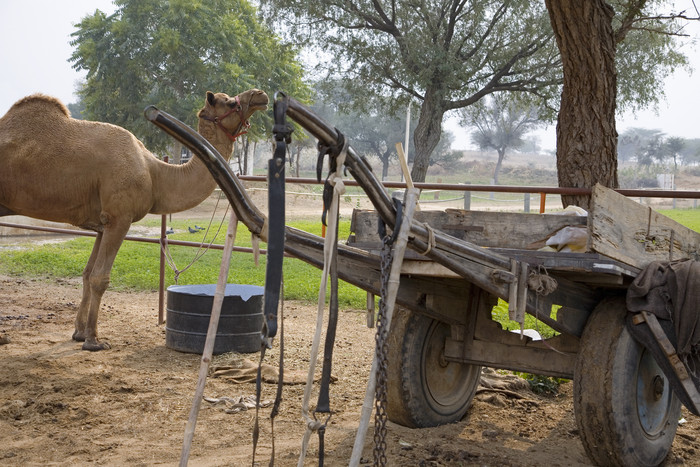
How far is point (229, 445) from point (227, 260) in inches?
70.5

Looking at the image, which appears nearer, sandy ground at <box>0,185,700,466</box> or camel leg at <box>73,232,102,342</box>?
sandy ground at <box>0,185,700,466</box>

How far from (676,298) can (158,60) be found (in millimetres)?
32421

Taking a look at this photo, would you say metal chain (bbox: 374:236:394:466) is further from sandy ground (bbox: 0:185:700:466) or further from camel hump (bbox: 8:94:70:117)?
camel hump (bbox: 8:94:70:117)

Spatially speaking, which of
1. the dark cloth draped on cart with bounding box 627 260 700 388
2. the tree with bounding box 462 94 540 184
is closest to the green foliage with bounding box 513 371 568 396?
the dark cloth draped on cart with bounding box 627 260 700 388

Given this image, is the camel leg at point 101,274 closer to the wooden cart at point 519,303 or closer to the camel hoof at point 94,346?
the camel hoof at point 94,346

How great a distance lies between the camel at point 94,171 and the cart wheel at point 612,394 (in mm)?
3564

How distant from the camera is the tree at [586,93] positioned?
6.91 m

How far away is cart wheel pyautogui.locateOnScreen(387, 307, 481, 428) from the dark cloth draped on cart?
4.13ft

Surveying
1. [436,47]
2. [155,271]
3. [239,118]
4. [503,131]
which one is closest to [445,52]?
[436,47]

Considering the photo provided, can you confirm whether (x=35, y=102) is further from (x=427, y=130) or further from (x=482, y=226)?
(x=427, y=130)

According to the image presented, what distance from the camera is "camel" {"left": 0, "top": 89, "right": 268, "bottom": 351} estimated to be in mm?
6281

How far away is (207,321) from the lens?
Result: 634cm

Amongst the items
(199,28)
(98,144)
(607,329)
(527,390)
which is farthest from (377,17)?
(607,329)

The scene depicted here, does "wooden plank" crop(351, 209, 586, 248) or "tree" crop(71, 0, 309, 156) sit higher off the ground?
"tree" crop(71, 0, 309, 156)
